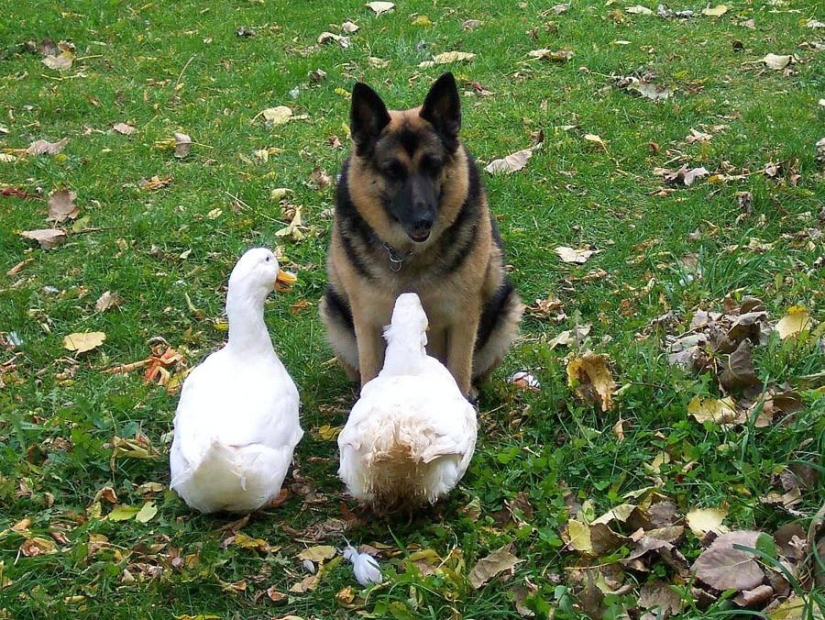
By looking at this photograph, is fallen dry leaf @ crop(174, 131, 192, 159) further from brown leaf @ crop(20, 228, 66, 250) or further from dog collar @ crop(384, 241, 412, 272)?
dog collar @ crop(384, 241, 412, 272)

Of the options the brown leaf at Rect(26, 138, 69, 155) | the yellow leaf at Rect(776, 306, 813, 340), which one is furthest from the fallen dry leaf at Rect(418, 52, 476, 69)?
the yellow leaf at Rect(776, 306, 813, 340)

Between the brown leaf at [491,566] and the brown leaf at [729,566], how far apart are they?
0.60m

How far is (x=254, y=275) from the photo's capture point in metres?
3.61

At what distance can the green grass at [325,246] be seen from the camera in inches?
117

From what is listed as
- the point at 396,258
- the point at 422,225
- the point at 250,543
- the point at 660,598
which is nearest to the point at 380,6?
the point at 396,258

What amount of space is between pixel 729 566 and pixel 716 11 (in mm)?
8014

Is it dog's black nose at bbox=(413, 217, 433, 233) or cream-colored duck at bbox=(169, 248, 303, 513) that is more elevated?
dog's black nose at bbox=(413, 217, 433, 233)

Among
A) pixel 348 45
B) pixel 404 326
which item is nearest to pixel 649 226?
pixel 404 326

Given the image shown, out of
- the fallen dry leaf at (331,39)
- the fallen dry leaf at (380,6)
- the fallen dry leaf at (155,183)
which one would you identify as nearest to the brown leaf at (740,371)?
the fallen dry leaf at (155,183)

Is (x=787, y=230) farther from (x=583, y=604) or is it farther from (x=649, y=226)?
(x=583, y=604)

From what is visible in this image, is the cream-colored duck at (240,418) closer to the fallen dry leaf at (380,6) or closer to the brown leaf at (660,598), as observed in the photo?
the brown leaf at (660,598)

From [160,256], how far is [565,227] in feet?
8.62

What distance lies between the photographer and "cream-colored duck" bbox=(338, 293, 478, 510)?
2963 millimetres

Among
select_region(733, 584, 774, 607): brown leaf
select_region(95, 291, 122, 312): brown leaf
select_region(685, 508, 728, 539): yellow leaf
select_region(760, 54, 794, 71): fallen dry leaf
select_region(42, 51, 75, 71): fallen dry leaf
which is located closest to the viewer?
select_region(733, 584, 774, 607): brown leaf
